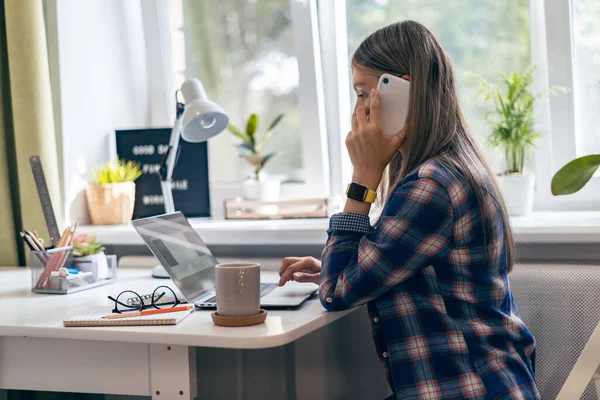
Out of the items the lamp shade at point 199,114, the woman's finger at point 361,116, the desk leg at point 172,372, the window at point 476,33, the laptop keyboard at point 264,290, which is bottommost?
the desk leg at point 172,372

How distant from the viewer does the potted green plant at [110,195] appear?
2156mm

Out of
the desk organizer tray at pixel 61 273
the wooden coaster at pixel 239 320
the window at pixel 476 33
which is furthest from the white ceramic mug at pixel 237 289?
the window at pixel 476 33

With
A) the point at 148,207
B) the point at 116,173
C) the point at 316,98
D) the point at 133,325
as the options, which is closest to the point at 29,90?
the point at 116,173

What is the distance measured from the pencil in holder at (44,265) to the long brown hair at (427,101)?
0.81 meters

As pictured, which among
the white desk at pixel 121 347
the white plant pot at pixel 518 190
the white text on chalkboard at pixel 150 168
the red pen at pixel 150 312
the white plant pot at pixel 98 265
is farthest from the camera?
the white text on chalkboard at pixel 150 168

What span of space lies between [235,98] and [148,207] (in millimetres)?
469

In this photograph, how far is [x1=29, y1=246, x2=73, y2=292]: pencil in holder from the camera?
157 cm

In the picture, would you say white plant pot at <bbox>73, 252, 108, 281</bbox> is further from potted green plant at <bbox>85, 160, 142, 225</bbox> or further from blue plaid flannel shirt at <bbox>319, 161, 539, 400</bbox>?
blue plaid flannel shirt at <bbox>319, 161, 539, 400</bbox>

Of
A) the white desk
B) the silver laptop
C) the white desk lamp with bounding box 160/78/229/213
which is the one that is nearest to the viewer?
the white desk

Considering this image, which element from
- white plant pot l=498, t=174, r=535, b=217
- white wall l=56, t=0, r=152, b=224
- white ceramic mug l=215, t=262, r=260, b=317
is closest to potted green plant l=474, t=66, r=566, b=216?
white plant pot l=498, t=174, r=535, b=217

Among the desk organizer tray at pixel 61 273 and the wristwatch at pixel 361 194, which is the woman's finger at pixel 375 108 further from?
the desk organizer tray at pixel 61 273

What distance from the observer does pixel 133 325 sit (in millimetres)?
1175

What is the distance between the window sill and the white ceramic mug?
67cm

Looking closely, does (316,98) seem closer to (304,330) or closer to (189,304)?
(189,304)
